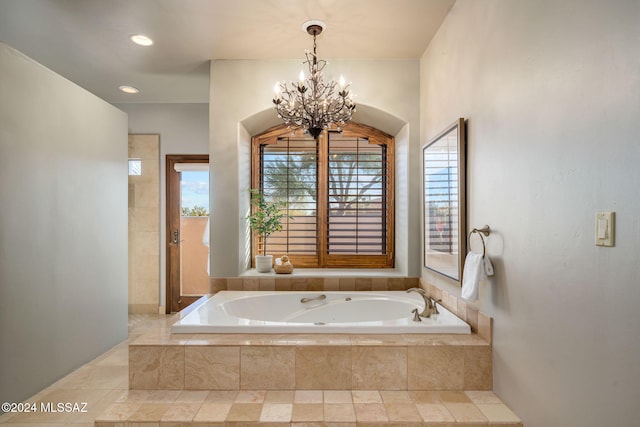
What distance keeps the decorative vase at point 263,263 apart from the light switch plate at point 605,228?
102 inches

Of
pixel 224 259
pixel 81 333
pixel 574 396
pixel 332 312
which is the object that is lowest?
pixel 81 333

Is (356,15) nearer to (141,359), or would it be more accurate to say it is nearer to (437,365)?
(437,365)

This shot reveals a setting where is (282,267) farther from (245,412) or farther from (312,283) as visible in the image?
Result: (245,412)

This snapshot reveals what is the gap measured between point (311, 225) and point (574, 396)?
8.49 ft

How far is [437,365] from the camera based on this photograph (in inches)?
76.0

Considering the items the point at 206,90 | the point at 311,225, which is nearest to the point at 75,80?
the point at 206,90

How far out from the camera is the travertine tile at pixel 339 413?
165cm

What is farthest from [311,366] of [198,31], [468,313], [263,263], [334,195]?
[198,31]

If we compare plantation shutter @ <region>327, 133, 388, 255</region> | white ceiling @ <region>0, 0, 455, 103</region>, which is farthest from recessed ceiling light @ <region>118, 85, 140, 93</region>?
plantation shutter @ <region>327, 133, 388, 255</region>

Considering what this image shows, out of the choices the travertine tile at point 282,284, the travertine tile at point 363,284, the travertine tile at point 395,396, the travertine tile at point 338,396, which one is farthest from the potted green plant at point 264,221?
the travertine tile at point 395,396

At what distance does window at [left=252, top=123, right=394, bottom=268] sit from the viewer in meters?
3.56

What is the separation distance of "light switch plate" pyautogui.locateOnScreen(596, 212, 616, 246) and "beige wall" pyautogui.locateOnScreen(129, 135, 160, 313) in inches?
174

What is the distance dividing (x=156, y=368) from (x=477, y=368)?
5.50 ft

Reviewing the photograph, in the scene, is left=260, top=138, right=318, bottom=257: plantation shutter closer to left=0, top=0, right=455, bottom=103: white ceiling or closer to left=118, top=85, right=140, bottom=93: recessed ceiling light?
left=0, top=0, right=455, bottom=103: white ceiling
